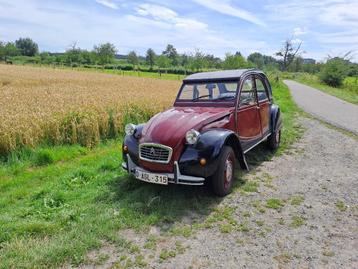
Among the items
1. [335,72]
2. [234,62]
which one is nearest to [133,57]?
[234,62]

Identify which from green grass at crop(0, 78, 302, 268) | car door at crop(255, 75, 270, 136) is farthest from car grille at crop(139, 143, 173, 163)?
car door at crop(255, 75, 270, 136)

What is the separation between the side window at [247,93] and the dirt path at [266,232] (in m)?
1.41

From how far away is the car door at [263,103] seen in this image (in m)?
6.56

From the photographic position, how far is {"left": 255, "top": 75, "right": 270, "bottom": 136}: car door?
6.56m

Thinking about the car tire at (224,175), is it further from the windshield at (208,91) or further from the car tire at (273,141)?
the car tire at (273,141)

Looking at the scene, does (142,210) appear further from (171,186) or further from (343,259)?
(343,259)

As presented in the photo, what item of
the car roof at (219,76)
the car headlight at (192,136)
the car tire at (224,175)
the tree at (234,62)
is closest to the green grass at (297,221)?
the car tire at (224,175)

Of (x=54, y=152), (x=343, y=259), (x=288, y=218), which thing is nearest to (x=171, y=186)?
(x=288, y=218)

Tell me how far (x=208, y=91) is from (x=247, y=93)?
779mm

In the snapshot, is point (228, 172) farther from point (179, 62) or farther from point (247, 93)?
point (179, 62)

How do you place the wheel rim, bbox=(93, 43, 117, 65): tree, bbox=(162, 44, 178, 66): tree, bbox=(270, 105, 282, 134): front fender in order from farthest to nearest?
bbox=(162, 44, 178, 66): tree
bbox=(93, 43, 117, 65): tree
bbox=(270, 105, 282, 134): front fender
the wheel rim

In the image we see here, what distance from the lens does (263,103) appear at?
6723mm

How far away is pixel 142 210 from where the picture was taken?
4.25 meters

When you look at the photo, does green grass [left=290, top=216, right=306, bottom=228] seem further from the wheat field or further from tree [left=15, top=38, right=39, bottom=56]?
tree [left=15, top=38, right=39, bottom=56]
